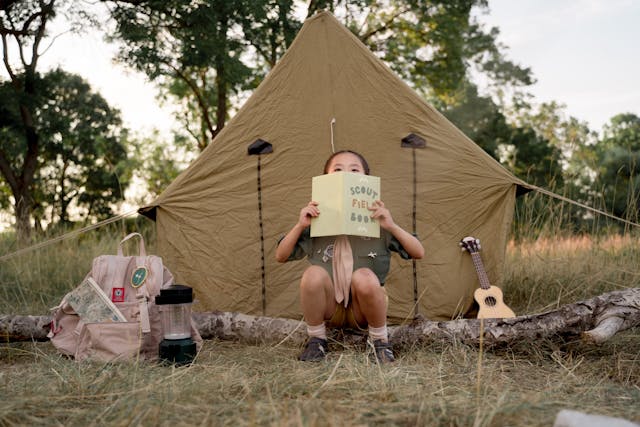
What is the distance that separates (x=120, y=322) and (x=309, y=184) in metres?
1.31

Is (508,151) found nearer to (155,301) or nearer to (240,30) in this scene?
(240,30)

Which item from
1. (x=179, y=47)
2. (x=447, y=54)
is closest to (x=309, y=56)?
(x=179, y=47)

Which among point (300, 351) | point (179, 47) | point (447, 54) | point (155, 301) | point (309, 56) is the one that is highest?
point (447, 54)

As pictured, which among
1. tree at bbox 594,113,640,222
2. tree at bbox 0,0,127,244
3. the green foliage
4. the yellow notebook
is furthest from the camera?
the green foliage

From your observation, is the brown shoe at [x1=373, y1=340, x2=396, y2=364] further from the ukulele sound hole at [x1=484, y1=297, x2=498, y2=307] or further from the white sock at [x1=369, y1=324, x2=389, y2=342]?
the ukulele sound hole at [x1=484, y1=297, x2=498, y2=307]

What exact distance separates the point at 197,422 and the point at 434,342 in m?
1.28

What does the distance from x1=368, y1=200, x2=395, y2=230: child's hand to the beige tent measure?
917mm

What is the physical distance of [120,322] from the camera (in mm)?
2258

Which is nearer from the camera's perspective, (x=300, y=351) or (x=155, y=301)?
(x=155, y=301)

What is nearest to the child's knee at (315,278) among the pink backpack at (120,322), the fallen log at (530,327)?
the fallen log at (530,327)

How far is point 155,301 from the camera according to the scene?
2.19 metres

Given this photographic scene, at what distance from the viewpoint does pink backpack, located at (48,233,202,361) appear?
2238 mm

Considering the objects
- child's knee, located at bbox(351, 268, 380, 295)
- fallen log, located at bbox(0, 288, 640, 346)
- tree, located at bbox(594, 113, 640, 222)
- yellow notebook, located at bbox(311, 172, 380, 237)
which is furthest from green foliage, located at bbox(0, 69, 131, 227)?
tree, located at bbox(594, 113, 640, 222)

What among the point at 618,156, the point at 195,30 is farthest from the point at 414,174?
the point at 618,156
